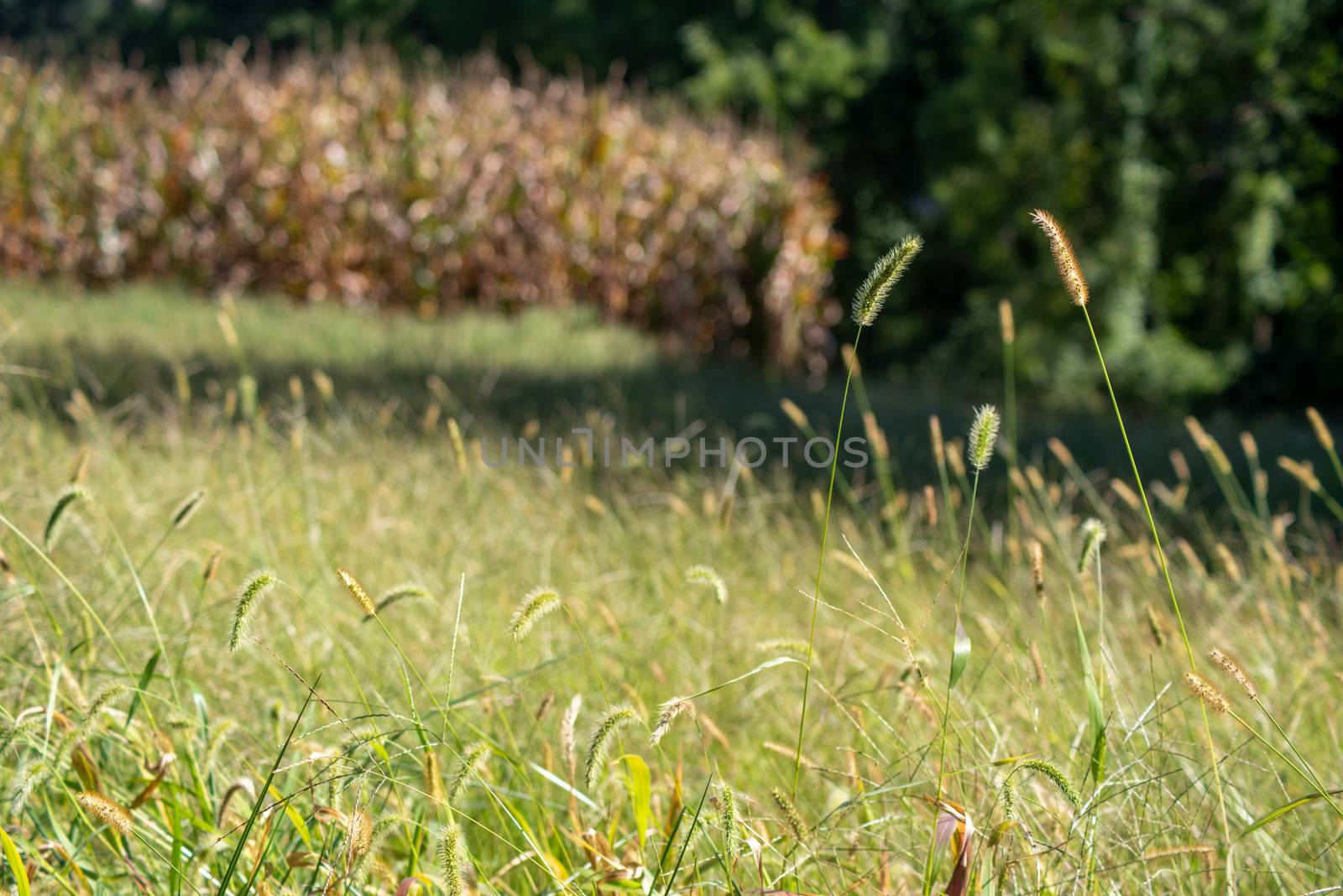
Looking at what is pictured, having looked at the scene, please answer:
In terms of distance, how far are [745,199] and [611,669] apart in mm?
6070

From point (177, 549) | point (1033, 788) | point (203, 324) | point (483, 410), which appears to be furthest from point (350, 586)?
point (203, 324)

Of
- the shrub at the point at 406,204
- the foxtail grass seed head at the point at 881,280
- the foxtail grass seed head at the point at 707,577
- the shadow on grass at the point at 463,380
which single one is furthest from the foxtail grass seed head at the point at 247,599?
the shrub at the point at 406,204

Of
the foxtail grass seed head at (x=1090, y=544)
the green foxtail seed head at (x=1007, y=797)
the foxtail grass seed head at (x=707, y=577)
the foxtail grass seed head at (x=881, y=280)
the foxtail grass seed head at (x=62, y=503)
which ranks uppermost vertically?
the foxtail grass seed head at (x=881, y=280)

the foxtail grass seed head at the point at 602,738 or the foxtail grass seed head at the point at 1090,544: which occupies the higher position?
the foxtail grass seed head at the point at 1090,544

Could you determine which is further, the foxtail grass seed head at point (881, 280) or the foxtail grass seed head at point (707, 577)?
the foxtail grass seed head at point (707, 577)

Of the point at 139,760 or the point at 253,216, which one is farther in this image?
the point at 253,216

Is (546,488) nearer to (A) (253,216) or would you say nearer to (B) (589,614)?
(B) (589,614)

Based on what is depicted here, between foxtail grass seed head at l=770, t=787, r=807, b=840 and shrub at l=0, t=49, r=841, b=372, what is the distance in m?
6.26

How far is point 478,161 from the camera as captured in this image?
7.27m

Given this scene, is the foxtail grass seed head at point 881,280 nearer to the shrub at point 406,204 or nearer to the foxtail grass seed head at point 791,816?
the foxtail grass seed head at point 791,816

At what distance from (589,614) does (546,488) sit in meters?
0.94

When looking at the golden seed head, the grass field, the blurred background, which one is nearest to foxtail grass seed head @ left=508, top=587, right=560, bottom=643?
the grass field

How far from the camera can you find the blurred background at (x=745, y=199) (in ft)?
23.8

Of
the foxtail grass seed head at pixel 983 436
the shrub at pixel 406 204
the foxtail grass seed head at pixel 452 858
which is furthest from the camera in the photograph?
the shrub at pixel 406 204
